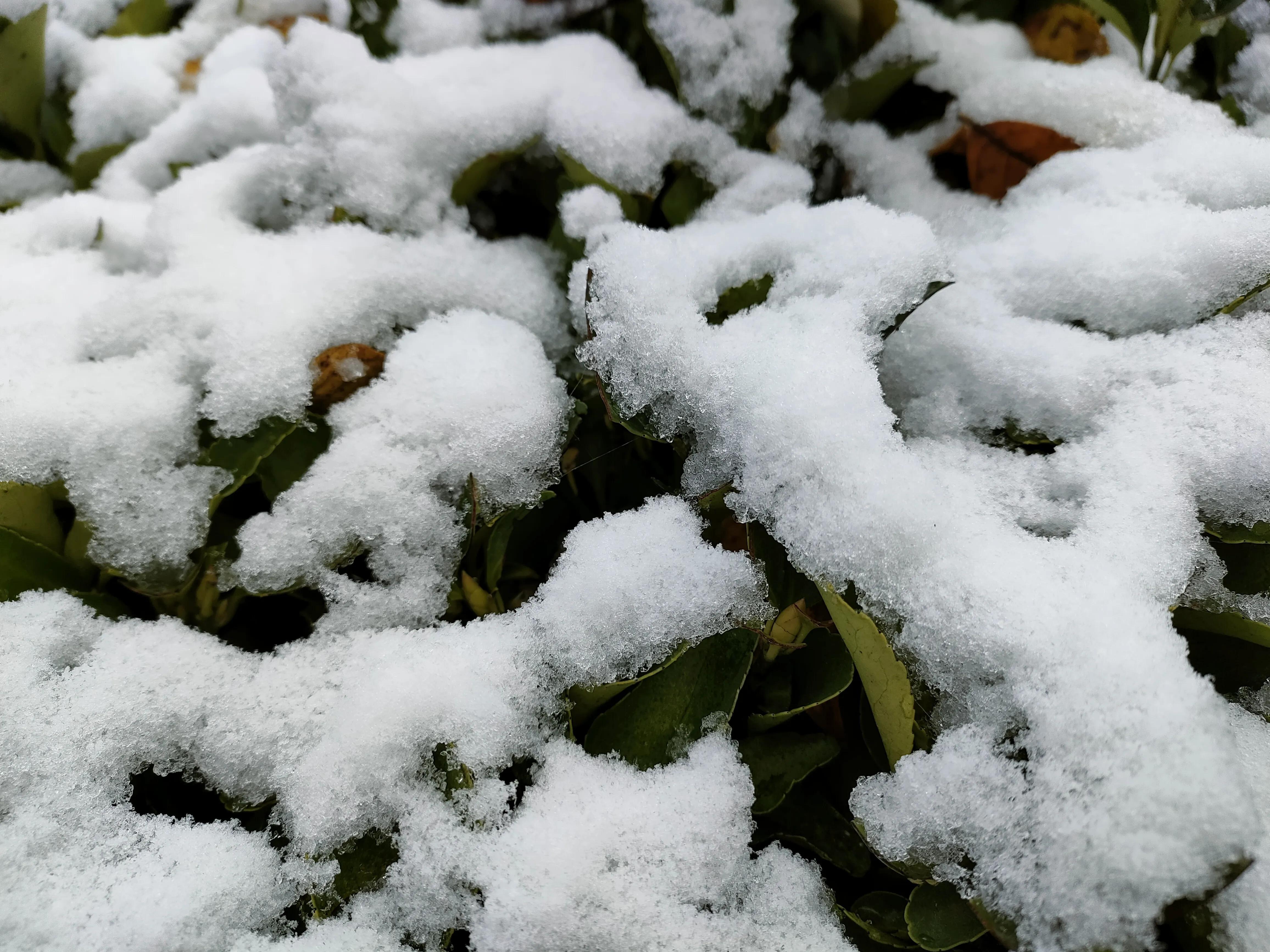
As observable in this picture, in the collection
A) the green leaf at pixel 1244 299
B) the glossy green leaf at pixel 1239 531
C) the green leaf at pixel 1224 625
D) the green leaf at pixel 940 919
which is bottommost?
the green leaf at pixel 940 919

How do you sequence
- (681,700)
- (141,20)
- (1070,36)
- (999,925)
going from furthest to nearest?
(141,20) < (1070,36) < (681,700) < (999,925)

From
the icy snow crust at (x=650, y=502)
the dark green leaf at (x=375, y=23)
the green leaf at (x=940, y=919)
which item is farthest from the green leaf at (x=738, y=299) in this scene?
the dark green leaf at (x=375, y=23)

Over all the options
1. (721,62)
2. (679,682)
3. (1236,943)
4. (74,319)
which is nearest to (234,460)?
(74,319)

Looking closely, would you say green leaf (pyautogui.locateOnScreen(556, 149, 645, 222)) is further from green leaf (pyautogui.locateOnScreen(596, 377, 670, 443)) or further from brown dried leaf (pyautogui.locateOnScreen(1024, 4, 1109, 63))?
brown dried leaf (pyautogui.locateOnScreen(1024, 4, 1109, 63))

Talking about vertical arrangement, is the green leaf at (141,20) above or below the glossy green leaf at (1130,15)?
below

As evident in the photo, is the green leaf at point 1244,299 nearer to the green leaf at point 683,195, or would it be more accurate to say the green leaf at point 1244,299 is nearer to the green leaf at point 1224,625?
the green leaf at point 1224,625

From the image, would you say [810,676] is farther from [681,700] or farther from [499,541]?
[499,541]

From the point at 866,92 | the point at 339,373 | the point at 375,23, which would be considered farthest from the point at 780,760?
the point at 375,23
